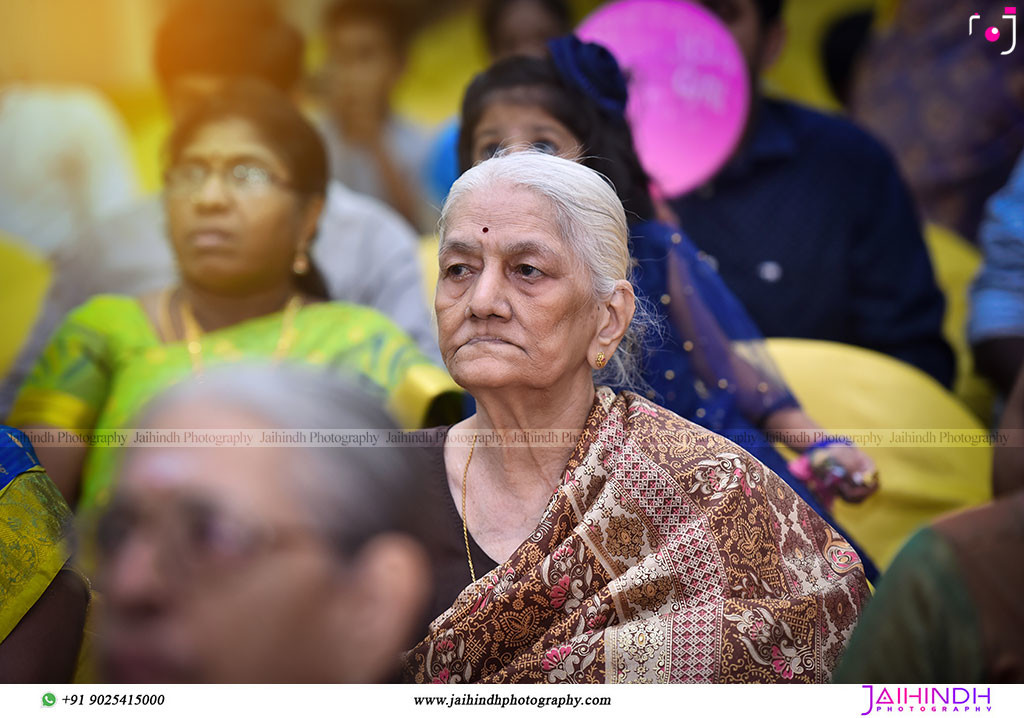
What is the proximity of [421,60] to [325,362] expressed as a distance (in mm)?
2137

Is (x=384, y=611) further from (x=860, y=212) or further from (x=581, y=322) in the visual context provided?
(x=860, y=212)

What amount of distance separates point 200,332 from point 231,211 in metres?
0.36

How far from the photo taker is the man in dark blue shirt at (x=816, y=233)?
3877 mm

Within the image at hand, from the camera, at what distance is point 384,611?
119 centimetres

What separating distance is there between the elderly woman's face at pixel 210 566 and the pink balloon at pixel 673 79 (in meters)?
2.36

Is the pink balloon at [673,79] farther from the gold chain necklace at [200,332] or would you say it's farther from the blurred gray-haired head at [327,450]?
the blurred gray-haired head at [327,450]

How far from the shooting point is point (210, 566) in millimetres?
1131

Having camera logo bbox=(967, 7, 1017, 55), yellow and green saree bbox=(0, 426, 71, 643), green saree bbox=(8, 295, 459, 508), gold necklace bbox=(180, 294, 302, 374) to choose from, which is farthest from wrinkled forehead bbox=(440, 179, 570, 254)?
camera logo bbox=(967, 7, 1017, 55)

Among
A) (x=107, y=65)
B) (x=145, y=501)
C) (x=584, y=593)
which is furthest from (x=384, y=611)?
(x=107, y=65)

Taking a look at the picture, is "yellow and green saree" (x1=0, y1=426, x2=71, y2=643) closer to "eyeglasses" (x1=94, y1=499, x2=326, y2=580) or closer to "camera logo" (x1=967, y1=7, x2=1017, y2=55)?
"eyeglasses" (x1=94, y1=499, x2=326, y2=580)
